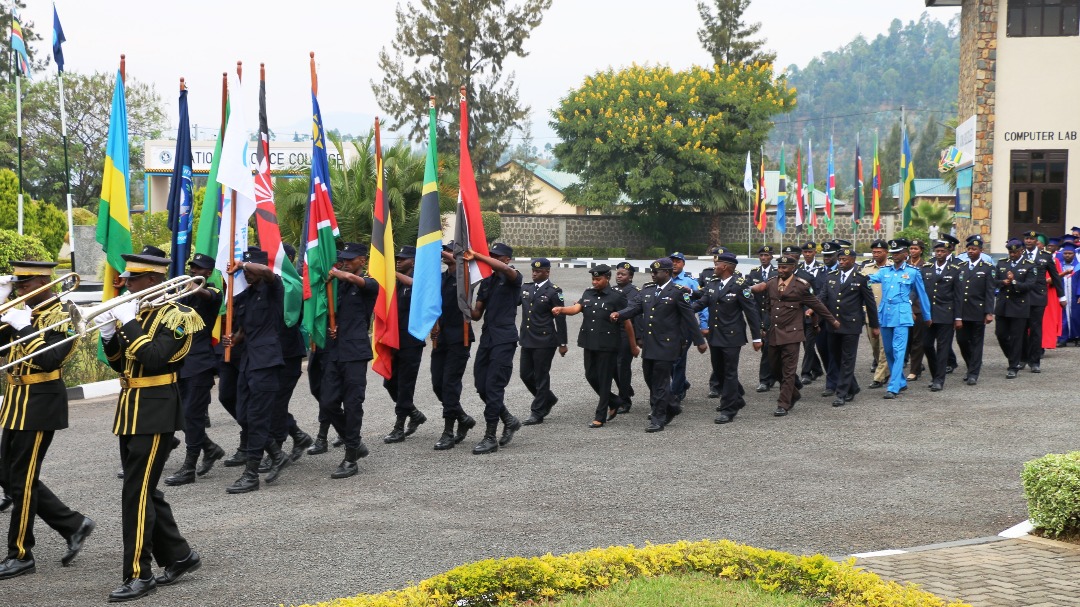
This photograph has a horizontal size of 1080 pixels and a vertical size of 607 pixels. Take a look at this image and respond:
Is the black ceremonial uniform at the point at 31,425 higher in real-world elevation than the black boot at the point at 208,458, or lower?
higher

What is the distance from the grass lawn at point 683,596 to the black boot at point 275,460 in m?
3.93

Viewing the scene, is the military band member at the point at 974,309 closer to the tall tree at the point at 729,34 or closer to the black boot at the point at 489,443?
the black boot at the point at 489,443

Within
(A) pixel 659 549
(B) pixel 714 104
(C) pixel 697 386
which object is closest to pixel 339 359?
(A) pixel 659 549

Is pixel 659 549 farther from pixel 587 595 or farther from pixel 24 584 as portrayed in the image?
pixel 24 584

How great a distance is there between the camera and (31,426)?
254 inches

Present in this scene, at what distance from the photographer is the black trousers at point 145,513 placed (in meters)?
5.86

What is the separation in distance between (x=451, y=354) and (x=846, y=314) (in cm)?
480

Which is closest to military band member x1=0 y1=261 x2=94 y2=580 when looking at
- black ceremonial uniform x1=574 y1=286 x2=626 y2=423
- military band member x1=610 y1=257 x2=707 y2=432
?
black ceremonial uniform x1=574 y1=286 x2=626 y2=423

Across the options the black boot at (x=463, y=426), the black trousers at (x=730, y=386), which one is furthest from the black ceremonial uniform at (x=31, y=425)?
the black trousers at (x=730, y=386)

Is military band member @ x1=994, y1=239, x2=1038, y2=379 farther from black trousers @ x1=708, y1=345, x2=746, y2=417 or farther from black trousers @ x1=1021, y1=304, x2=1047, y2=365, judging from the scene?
black trousers @ x1=708, y1=345, x2=746, y2=417

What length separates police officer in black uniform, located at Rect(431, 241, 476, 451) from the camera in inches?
392

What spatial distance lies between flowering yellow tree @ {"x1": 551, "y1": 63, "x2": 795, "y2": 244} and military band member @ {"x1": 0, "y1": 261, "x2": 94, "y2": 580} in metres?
40.6

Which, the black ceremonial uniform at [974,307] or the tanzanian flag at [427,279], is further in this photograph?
the black ceremonial uniform at [974,307]

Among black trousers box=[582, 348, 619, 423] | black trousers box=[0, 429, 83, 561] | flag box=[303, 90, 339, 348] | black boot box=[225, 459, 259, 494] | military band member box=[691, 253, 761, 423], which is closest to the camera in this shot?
black trousers box=[0, 429, 83, 561]
